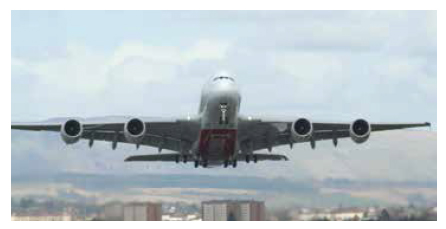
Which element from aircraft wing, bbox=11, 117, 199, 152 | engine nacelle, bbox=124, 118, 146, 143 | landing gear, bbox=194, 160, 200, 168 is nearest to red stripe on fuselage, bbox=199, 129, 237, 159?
aircraft wing, bbox=11, 117, 199, 152

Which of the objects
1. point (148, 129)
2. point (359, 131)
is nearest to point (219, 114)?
point (148, 129)

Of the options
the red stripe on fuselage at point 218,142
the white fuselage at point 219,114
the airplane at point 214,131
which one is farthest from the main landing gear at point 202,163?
the white fuselage at point 219,114

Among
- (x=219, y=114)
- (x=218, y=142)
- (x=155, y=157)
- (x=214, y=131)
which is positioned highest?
(x=219, y=114)

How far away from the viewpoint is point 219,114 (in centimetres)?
4244

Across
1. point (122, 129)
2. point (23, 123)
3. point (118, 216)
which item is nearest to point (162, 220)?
point (118, 216)

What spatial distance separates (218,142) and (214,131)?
121 cm

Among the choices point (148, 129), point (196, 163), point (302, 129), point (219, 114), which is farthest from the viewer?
point (196, 163)

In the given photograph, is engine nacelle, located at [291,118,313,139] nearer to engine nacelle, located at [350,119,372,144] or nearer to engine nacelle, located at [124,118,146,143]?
engine nacelle, located at [350,119,372,144]

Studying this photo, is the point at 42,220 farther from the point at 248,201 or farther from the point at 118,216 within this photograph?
the point at 248,201

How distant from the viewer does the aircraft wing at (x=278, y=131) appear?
4538 centimetres

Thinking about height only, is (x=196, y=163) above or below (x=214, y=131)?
below

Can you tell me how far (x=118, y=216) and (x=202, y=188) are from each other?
742cm

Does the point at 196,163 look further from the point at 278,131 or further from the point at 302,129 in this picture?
the point at 302,129

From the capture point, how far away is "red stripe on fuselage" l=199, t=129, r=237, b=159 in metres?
43.3
